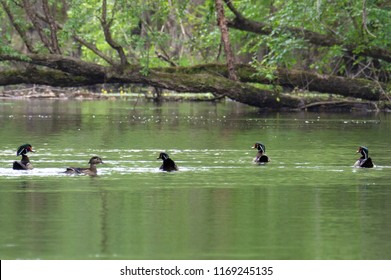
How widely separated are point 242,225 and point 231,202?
2554mm

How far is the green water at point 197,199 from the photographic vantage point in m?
14.5

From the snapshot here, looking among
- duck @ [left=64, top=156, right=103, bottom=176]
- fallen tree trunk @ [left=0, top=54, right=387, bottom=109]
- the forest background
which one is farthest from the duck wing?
fallen tree trunk @ [left=0, top=54, right=387, bottom=109]

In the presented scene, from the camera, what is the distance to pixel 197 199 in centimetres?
1922

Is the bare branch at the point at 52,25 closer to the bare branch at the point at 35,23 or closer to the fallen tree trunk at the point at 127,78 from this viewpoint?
the bare branch at the point at 35,23

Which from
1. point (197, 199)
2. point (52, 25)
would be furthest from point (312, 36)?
point (197, 199)

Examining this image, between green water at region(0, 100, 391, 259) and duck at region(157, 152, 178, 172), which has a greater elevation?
duck at region(157, 152, 178, 172)

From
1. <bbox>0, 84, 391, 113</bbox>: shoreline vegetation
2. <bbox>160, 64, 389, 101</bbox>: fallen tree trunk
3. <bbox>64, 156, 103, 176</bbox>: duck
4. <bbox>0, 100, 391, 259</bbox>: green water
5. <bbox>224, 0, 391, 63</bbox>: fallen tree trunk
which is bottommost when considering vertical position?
<bbox>0, 100, 391, 259</bbox>: green water

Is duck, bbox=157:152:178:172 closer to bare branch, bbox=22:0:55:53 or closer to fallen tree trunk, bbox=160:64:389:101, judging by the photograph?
→ bare branch, bbox=22:0:55:53

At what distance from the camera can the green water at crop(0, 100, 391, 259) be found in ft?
47.6

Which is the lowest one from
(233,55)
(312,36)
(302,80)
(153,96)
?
(153,96)

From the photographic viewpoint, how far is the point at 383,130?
128ft

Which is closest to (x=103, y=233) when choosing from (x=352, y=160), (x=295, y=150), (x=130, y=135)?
(x=352, y=160)

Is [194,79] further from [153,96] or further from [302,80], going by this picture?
[153,96]

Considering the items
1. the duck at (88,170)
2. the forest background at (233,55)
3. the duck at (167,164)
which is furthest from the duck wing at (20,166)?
the forest background at (233,55)
